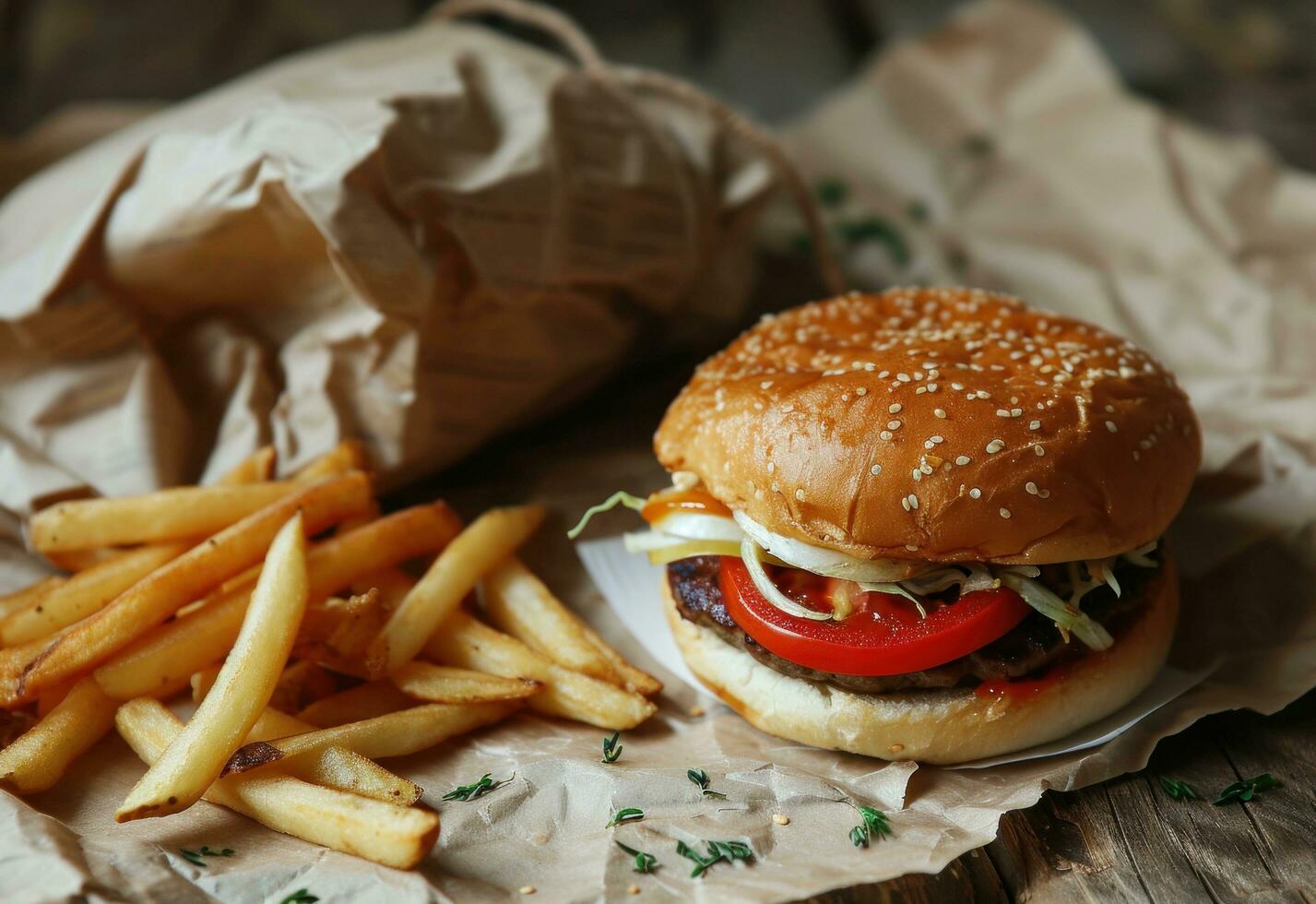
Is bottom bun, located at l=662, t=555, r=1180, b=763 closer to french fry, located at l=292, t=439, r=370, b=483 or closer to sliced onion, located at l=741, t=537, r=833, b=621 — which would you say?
sliced onion, located at l=741, t=537, r=833, b=621

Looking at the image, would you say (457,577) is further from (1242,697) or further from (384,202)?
(1242,697)

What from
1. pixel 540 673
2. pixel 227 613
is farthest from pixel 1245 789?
pixel 227 613

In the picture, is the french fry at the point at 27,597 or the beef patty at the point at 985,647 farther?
the french fry at the point at 27,597

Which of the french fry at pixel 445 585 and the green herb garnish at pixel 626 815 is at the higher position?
the french fry at pixel 445 585

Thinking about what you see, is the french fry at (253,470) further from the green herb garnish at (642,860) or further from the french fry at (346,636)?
the green herb garnish at (642,860)

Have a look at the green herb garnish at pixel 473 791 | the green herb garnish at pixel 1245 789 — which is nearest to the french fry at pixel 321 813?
the green herb garnish at pixel 473 791

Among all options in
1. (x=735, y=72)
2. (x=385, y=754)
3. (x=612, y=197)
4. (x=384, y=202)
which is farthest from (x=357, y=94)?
(x=735, y=72)
